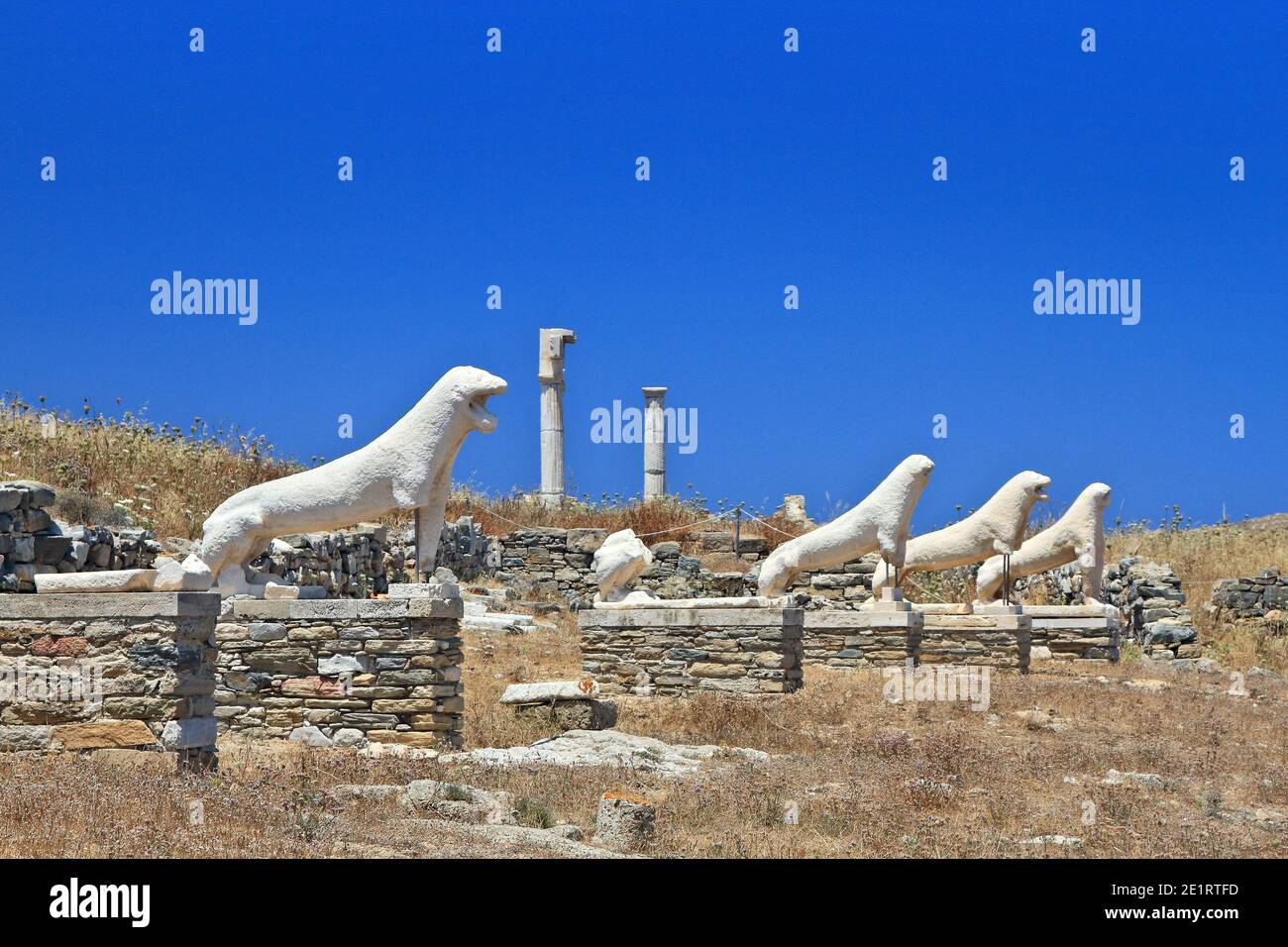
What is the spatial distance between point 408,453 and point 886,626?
774cm

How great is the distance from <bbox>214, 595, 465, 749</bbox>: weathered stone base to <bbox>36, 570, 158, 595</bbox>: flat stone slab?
253 cm

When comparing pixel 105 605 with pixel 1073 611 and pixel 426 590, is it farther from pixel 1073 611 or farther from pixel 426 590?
pixel 1073 611

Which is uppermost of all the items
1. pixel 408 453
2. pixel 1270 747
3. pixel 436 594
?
pixel 408 453

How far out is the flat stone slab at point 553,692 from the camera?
42.1 feet

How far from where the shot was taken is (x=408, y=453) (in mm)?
11688

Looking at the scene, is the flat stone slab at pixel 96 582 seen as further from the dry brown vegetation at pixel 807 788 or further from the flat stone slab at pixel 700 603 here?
the flat stone slab at pixel 700 603

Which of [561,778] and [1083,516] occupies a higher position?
[1083,516]

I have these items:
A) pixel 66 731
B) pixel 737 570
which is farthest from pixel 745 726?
pixel 737 570

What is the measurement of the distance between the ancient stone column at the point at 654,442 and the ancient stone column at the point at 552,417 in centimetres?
216

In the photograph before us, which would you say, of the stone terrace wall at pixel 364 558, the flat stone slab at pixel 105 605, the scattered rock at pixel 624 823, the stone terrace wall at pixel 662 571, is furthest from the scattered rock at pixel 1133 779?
the stone terrace wall at pixel 662 571
